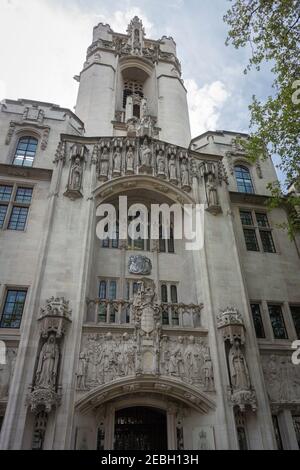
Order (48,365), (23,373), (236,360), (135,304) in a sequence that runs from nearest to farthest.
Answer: (23,373) < (48,365) < (236,360) < (135,304)

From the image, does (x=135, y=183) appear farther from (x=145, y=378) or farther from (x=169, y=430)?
(x=169, y=430)

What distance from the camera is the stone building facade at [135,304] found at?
11.8m

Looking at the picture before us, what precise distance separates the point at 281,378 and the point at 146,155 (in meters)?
12.5

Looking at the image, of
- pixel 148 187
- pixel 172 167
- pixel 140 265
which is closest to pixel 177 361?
pixel 140 265

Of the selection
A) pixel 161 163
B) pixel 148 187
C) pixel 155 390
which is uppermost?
pixel 161 163

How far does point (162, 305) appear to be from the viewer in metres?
14.4

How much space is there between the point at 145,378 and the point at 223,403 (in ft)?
9.53

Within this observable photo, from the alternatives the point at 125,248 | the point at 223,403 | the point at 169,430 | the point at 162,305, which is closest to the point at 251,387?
the point at 223,403

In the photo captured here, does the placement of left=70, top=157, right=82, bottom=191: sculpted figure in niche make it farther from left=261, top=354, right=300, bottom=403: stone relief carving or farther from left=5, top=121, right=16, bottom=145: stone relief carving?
left=261, top=354, right=300, bottom=403: stone relief carving

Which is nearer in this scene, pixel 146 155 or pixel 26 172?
pixel 26 172

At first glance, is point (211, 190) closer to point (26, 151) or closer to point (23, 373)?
point (26, 151)

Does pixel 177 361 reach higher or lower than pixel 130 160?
lower

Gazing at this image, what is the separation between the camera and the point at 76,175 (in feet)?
55.5

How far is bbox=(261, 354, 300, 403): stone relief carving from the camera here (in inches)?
Result: 537
